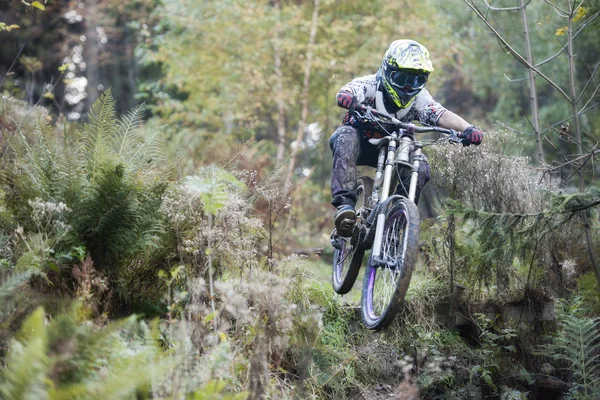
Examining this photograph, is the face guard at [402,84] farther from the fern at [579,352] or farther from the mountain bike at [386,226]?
the fern at [579,352]

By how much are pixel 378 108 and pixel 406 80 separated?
39 cm

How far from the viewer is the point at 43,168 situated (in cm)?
539

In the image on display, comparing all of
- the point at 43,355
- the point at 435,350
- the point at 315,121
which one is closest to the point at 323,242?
the point at 315,121

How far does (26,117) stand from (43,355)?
4.52m

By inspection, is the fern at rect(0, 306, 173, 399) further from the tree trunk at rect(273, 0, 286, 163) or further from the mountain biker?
the tree trunk at rect(273, 0, 286, 163)

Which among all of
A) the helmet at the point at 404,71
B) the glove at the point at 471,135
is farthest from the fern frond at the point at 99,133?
the glove at the point at 471,135

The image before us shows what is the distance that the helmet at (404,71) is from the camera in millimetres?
6156

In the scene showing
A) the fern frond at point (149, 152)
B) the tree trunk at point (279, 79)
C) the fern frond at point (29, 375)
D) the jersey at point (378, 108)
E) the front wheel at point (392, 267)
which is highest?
the tree trunk at point (279, 79)

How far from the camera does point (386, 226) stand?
19.0 ft

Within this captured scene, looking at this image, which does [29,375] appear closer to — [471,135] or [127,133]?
[127,133]

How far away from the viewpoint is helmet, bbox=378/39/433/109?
6.16 m

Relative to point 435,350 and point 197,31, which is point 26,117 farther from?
point 197,31

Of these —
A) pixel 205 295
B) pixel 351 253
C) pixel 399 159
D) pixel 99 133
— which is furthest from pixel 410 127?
pixel 99 133

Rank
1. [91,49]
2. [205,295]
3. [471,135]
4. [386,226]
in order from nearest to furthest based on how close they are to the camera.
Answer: [205,295] → [386,226] → [471,135] → [91,49]
